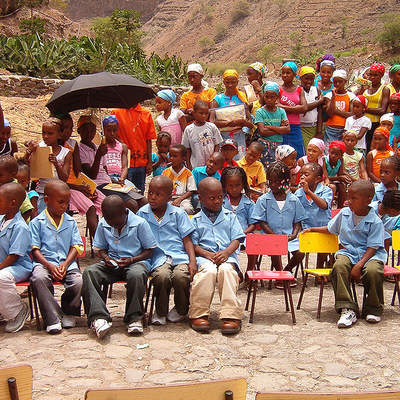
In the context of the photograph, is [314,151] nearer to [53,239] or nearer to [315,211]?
[315,211]

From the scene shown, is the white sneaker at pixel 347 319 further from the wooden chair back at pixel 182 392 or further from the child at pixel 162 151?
the child at pixel 162 151

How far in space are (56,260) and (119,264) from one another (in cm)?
62

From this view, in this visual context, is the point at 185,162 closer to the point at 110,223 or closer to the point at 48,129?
the point at 48,129

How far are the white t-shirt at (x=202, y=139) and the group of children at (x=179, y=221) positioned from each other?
0.02 metres

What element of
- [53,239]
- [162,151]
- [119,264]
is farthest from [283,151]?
[53,239]

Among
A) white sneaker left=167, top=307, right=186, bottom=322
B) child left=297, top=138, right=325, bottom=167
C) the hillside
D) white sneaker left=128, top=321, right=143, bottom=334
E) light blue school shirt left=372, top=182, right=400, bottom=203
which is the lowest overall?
white sneaker left=167, top=307, right=186, bottom=322

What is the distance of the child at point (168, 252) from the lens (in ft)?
18.7

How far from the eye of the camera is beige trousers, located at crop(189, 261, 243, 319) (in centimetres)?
554

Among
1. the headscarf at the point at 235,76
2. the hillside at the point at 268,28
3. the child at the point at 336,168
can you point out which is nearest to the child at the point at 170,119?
the headscarf at the point at 235,76

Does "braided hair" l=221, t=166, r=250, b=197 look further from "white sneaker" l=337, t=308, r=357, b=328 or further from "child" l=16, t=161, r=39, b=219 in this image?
"child" l=16, t=161, r=39, b=219

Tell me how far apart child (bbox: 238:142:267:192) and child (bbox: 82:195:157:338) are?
2.38 metres

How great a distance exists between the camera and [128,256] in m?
5.85

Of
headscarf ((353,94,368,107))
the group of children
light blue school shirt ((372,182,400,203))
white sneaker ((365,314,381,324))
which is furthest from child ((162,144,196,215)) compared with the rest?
headscarf ((353,94,368,107))

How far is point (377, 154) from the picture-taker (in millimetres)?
8820
